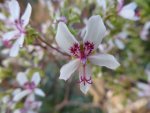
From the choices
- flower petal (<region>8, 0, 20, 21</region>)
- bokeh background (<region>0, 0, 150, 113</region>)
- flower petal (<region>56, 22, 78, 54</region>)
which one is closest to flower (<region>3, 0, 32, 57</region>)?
flower petal (<region>8, 0, 20, 21</region>)

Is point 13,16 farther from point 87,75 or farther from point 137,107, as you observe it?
point 137,107

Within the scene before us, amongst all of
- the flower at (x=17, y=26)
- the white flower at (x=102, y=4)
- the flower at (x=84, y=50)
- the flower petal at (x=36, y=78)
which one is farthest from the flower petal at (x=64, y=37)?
the flower petal at (x=36, y=78)

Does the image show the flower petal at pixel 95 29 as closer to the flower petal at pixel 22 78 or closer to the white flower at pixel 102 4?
the white flower at pixel 102 4

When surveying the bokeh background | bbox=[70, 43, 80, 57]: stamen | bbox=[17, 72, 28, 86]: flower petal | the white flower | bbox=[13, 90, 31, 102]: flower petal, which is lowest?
bbox=[70, 43, 80, 57]: stamen

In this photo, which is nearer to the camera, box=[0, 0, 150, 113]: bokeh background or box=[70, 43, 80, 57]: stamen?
box=[70, 43, 80, 57]: stamen

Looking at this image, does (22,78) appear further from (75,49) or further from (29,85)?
(75,49)

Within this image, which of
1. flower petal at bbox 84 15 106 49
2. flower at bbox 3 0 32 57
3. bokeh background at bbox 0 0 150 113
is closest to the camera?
flower petal at bbox 84 15 106 49

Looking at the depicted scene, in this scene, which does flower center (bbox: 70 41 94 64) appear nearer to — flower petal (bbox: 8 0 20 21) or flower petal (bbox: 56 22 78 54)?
flower petal (bbox: 56 22 78 54)

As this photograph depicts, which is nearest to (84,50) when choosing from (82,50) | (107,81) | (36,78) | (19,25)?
(82,50)
